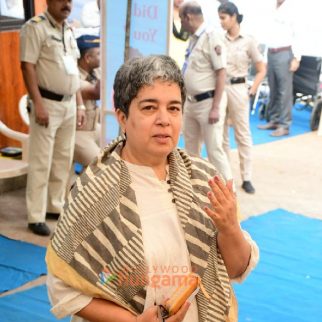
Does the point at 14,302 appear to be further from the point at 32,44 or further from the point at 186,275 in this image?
the point at 186,275

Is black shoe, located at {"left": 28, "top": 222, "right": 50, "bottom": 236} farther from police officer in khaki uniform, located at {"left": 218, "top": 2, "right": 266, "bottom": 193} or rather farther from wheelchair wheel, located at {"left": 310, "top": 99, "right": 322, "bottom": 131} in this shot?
wheelchair wheel, located at {"left": 310, "top": 99, "right": 322, "bottom": 131}

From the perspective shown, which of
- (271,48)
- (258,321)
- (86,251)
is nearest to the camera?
(86,251)

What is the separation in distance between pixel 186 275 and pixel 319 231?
119 inches

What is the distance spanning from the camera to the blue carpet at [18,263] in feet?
10.7

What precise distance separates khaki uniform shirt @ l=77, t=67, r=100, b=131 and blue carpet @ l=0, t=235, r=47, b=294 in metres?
1.11

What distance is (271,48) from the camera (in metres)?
7.45

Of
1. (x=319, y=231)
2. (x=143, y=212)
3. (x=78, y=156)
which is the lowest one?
(x=319, y=231)

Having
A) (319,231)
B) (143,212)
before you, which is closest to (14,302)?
(143,212)

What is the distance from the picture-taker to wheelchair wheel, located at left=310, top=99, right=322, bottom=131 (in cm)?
777

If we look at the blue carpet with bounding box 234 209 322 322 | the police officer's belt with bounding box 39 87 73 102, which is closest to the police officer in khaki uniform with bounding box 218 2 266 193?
the blue carpet with bounding box 234 209 322 322

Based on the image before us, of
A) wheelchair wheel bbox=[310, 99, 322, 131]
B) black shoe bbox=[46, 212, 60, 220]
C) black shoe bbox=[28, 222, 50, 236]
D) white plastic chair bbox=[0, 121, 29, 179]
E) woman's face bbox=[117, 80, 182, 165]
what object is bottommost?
wheelchair wheel bbox=[310, 99, 322, 131]

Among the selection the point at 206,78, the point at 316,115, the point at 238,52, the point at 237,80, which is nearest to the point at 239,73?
the point at 237,80

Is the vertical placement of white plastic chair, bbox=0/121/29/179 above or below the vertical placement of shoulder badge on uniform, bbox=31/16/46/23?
below

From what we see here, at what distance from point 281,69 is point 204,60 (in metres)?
3.45
